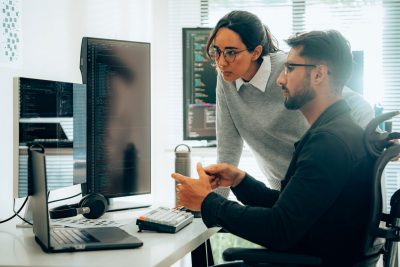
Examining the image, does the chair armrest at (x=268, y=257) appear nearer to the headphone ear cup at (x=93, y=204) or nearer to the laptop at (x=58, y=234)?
the laptop at (x=58, y=234)

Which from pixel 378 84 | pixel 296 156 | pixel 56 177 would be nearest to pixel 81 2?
pixel 56 177

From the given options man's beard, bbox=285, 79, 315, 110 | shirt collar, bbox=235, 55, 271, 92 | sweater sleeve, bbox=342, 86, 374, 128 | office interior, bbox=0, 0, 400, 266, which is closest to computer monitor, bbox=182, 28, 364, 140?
office interior, bbox=0, 0, 400, 266

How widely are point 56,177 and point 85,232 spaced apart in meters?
0.32

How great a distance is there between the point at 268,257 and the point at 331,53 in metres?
0.65

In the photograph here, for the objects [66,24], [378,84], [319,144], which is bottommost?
[319,144]

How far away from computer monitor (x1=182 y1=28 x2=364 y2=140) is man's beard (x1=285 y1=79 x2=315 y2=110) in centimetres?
158

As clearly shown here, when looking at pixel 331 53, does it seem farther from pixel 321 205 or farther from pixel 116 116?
pixel 116 116

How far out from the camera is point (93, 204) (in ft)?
6.36

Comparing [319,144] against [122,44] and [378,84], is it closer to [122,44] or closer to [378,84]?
[122,44]

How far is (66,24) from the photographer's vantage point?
8.25 feet

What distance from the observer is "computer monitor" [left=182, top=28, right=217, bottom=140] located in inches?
127

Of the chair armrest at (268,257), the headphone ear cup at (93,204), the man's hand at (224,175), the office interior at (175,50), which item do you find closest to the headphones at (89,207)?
the headphone ear cup at (93,204)

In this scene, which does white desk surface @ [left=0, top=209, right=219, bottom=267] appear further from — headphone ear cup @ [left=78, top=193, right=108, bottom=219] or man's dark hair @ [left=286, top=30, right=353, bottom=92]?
man's dark hair @ [left=286, top=30, right=353, bottom=92]

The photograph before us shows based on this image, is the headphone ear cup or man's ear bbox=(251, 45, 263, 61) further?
man's ear bbox=(251, 45, 263, 61)
